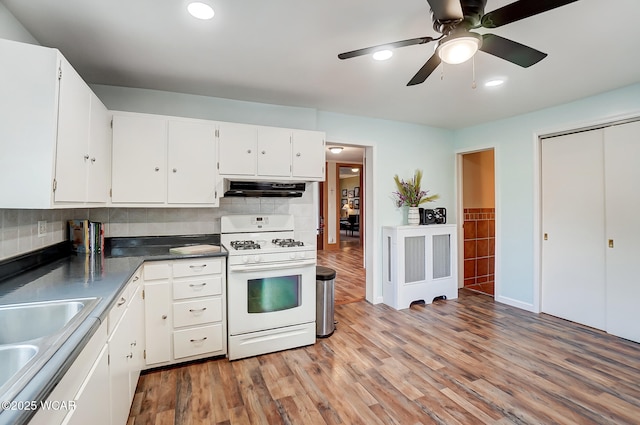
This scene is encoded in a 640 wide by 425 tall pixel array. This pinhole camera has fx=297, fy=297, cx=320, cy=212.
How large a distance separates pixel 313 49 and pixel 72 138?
1690 millimetres

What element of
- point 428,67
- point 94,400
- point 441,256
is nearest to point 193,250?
point 94,400

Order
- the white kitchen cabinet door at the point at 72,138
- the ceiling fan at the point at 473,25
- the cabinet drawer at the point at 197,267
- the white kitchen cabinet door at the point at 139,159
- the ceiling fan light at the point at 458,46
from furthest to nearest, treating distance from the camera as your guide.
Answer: the white kitchen cabinet door at the point at 139,159, the cabinet drawer at the point at 197,267, the white kitchen cabinet door at the point at 72,138, the ceiling fan light at the point at 458,46, the ceiling fan at the point at 473,25

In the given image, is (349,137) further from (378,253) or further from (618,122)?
(618,122)

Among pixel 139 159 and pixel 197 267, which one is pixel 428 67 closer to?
pixel 197 267

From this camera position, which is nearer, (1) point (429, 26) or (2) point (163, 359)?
(1) point (429, 26)

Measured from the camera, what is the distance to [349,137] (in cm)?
391

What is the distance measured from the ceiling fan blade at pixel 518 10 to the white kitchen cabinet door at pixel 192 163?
7.60 feet

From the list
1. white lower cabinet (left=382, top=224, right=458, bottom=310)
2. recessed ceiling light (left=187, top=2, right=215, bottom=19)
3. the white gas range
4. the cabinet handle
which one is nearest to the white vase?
white lower cabinet (left=382, top=224, right=458, bottom=310)

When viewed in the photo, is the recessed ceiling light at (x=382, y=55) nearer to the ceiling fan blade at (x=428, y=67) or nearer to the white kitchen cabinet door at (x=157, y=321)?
the ceiling fan blade at (x=428, y=67)

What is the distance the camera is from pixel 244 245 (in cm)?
290

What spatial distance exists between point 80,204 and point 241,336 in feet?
5.17

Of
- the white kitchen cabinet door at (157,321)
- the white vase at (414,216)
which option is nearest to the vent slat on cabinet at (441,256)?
the white vase at (414,216)

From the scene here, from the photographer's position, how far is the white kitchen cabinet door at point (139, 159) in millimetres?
2551

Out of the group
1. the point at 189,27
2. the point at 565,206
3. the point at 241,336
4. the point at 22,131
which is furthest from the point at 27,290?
the point at 565,206
